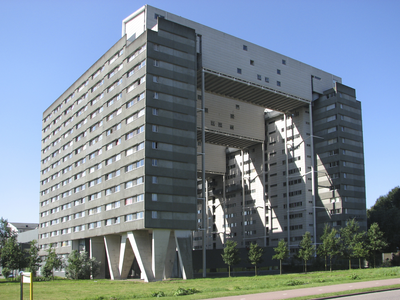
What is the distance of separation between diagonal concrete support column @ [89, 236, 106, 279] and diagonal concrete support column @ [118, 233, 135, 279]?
9.82 metres

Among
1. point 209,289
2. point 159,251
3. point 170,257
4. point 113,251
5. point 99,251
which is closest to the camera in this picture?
point 209,289

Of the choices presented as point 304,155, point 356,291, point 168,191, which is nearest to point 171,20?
point 168,191

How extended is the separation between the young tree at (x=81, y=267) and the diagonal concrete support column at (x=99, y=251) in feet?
13.6

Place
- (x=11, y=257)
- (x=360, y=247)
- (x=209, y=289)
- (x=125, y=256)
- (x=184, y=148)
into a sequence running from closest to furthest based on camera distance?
(x=209, y=289) → (x=184, y=148) → (x=125, y=256) → (x=360, y=247) → (x=11, y=257)

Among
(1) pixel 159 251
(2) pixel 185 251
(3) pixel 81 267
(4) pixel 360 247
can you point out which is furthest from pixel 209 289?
(4) pixel 360 247

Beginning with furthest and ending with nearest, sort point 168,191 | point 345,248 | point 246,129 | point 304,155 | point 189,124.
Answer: point 246,129
point 304,155
point 345,248
point 189,124
point 168,191

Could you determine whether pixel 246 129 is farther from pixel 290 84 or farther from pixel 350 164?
pixel 350 164

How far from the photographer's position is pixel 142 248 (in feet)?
201

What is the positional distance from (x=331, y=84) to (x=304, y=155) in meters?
16.4

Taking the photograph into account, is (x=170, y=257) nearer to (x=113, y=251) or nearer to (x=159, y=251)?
(x=159, y=251)

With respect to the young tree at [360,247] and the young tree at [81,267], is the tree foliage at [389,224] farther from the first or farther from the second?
the young tree at [81,267]

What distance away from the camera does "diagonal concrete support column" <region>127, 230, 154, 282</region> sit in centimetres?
5928

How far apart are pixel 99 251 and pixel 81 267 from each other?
7679 millimetres

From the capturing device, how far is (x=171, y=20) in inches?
2692
